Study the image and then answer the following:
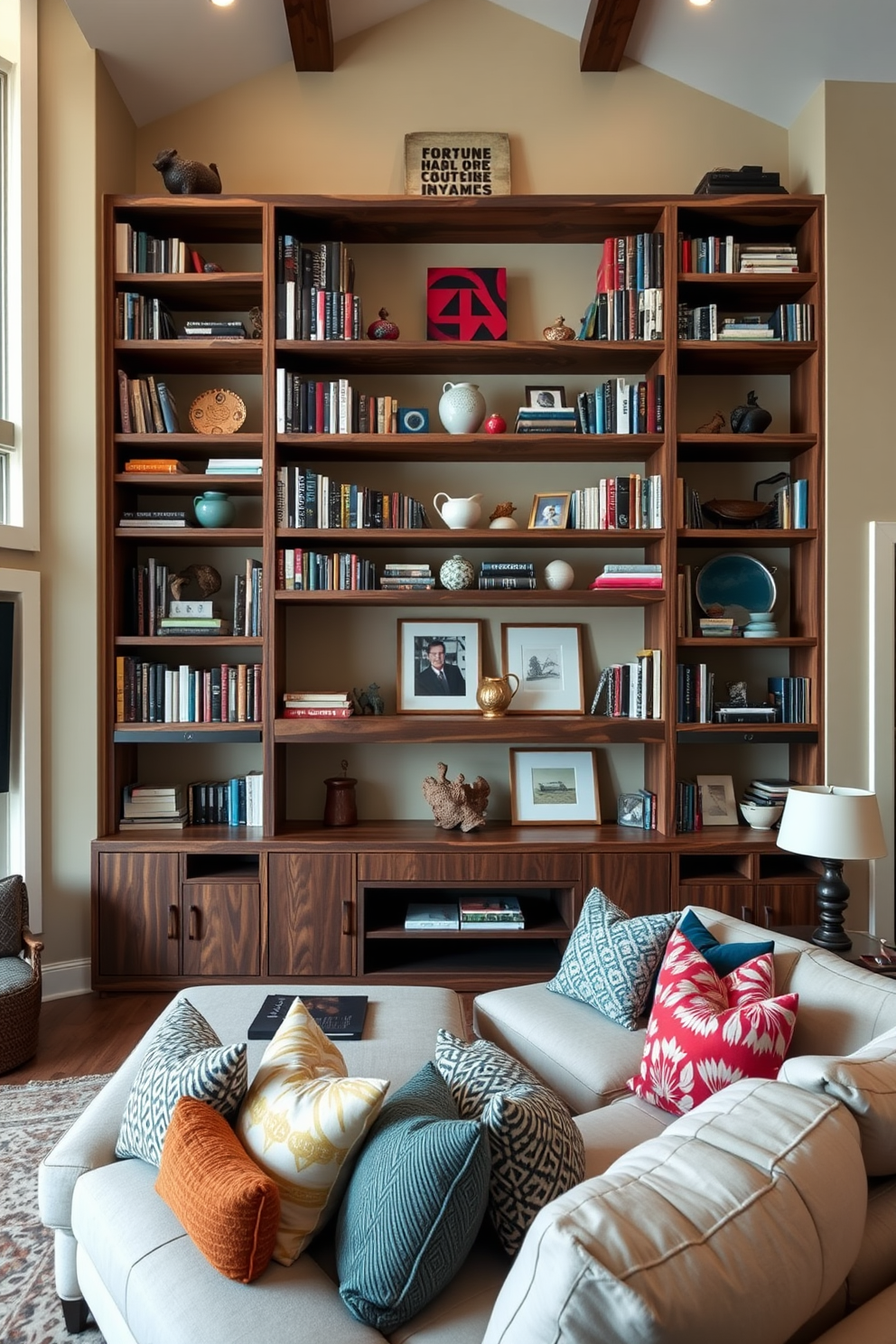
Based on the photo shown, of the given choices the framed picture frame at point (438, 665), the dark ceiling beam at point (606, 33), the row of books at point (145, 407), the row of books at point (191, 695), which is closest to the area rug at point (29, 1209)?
the row of books at point (191, 695)

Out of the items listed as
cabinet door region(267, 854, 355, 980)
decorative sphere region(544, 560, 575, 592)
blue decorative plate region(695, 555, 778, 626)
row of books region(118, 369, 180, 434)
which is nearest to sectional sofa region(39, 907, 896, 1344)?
cabinet door region(267, 854, 355, 980)

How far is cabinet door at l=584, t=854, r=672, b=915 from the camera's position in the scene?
12.0 feet

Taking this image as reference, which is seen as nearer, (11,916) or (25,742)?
(11,916)

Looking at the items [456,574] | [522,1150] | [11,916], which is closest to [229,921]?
[11,916]

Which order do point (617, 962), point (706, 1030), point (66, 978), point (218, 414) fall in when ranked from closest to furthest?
point (706, 1030)
point (617, 962)
point (66, 978)
point (218, 414)

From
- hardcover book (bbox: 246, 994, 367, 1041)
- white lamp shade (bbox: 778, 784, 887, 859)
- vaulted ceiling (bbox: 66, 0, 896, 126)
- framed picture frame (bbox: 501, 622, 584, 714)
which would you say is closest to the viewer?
hardcover book (bbox: 246, 994, 367, 1041)

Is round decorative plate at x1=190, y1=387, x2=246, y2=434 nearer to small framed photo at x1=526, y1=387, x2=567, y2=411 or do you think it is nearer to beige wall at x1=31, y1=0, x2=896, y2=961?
beige wall at x1=31, y1=0, x2=896, y2=961

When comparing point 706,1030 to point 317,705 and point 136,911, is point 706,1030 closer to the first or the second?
point 317,705

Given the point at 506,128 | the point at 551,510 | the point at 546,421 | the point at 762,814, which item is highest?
the point at 506,128

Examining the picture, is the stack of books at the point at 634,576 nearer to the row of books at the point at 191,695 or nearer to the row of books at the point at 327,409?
the row of books at the point at 327,409

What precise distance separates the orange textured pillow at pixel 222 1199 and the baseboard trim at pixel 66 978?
252cm

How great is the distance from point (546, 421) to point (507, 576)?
2.22 feet

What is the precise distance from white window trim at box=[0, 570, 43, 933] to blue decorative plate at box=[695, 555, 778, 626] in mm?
2827

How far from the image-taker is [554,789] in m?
4.08
